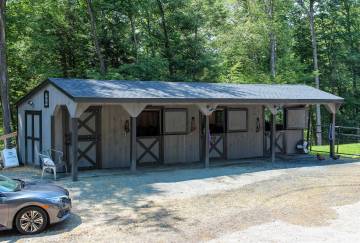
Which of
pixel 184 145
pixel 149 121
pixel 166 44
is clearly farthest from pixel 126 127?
pixel 166 44

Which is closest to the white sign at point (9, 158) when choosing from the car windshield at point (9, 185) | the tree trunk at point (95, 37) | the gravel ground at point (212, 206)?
the gravel ground at point (212, 206)

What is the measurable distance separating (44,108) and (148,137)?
3681mm

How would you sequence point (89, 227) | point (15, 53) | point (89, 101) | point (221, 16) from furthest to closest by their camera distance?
point (221, 16), point (15, 53), point (89, 101), point (89, 227)

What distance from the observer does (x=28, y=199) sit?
7.86 meters

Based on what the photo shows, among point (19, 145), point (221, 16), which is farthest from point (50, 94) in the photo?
point (221, 16)

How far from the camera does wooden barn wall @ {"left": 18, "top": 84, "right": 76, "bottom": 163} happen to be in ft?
44.9

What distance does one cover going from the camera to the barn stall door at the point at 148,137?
15969 millimetres

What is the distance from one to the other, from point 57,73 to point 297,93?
530 inches

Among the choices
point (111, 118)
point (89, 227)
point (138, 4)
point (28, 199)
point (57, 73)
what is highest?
point (138, 4)

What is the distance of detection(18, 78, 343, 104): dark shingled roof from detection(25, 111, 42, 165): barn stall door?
1.92m

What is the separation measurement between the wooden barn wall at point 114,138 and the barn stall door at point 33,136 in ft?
7.13

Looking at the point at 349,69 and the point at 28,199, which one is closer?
the point at 28,199

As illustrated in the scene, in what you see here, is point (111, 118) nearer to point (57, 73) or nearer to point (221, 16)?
point (57, 73)

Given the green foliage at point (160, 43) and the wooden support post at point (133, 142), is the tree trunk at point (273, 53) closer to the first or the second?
the green foliage at point (160, 43)
